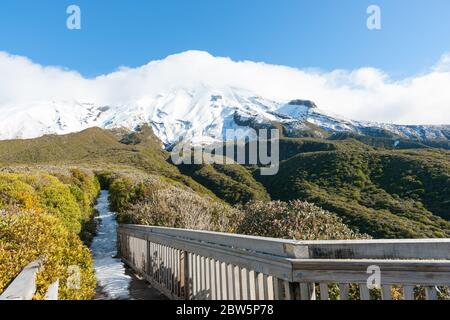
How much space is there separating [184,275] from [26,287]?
218 cm

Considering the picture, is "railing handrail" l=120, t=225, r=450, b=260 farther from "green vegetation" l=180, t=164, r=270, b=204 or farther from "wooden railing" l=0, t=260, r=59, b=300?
"green vegetation" l=180, t=164, r=270, b=204

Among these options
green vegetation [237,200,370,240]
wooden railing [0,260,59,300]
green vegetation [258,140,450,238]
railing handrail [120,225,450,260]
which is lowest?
green vegetation [258,140,450,238]

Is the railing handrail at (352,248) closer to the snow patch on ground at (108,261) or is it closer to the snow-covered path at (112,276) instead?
the snow-covered path at (112,276)

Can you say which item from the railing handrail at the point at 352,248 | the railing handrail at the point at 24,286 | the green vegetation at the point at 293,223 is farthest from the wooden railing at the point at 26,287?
the green vegetation at the point at 293,223

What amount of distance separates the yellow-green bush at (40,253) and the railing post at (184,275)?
3.59 feet

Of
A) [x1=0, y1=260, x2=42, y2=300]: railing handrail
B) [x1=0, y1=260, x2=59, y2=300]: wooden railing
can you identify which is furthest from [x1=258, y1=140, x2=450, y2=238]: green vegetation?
[x1=0, y1=260, x2=42, y2=300]: railing handrail

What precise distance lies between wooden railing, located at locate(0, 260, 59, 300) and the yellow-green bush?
0.07 meters

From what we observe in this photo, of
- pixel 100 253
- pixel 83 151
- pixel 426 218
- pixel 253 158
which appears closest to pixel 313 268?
pixel 100 253

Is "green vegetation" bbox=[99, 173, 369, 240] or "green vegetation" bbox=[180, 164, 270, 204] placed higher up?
"green vegetation" bbox=[99, 173, 369, 240]

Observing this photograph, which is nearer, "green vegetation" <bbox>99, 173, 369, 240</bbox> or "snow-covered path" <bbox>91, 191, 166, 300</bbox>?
"snow-covered path" <bbox>91, 191, 166, 300</bbox>

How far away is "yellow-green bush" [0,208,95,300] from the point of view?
341cm

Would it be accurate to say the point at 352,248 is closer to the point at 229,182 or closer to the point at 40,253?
the point at 40,253

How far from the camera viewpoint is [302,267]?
7.89ft

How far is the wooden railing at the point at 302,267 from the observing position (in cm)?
201
